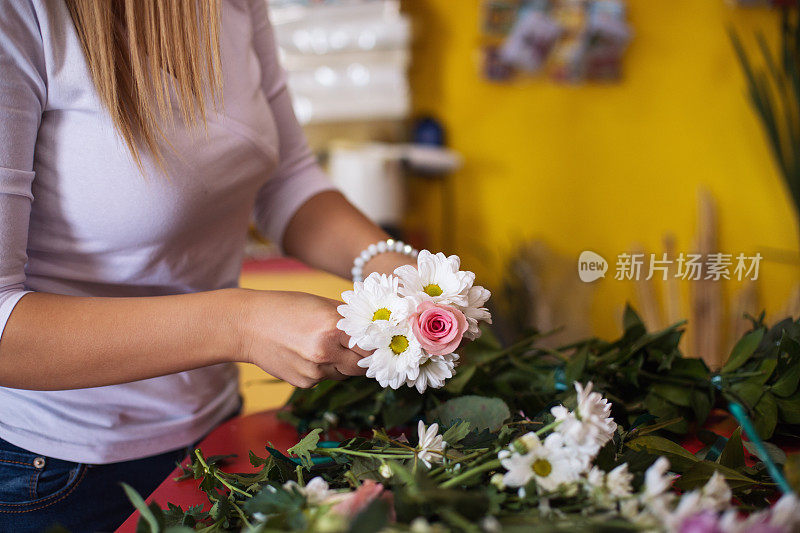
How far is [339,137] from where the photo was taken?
8.88 ft

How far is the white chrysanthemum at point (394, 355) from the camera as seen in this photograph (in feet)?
1.84

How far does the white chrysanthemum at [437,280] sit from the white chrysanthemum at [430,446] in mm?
117

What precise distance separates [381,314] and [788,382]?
0.46m

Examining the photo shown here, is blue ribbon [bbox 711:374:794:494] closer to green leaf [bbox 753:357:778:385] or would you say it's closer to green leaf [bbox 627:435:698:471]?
green leaf [bbox 627:435:698:471]

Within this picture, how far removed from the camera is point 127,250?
0.74 meters

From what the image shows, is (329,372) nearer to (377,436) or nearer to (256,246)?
Result: (377,436)

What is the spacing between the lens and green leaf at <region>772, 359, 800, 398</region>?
2.18ft

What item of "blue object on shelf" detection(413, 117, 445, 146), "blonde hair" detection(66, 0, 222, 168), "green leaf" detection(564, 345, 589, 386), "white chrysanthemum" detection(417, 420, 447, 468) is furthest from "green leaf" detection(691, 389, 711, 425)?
"blue object on shelf" detection(413, 117, 445, 146)

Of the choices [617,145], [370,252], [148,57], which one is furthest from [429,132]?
[148,57]

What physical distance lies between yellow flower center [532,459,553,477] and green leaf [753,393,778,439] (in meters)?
0.34

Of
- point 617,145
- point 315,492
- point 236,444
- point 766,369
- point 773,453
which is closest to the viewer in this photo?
point 315,492

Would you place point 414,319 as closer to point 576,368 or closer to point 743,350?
point 576,368

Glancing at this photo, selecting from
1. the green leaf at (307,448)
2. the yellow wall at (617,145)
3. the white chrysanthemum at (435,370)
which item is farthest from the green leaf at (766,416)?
the yellow wall at (617,145)

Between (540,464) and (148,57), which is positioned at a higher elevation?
(148,57)
